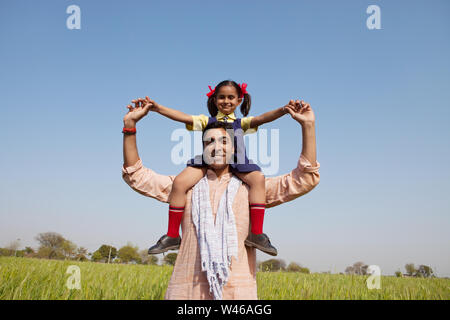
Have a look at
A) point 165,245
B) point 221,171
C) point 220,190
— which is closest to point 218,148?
point 221,171

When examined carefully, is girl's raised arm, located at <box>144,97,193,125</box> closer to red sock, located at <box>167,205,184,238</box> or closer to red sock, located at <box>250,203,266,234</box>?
red sock, located at <box>167,205,184,238</box>

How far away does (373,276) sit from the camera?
6.16 meters

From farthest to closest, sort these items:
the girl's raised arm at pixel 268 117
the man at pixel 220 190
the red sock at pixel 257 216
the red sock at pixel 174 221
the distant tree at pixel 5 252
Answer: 1. the distant tree at pixel 5 252
2. the girl's raised arm at pixel 268 117
3. the red sock at pixel 174 221
4. the red sock at pixel 257 216
5. the man at pixel 220 190

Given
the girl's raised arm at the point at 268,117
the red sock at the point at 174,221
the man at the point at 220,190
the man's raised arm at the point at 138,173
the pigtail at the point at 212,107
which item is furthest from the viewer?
the pigtail at the point at 212,107

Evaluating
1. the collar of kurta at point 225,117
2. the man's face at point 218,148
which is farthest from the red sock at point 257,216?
the collar of kurta at point 225,117

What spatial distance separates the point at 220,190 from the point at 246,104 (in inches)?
46.0

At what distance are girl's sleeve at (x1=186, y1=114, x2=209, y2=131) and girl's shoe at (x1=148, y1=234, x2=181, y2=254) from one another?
3.77 ft

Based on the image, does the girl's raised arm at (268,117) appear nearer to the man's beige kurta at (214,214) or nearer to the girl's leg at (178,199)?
the man's beige kurta at (214,214)

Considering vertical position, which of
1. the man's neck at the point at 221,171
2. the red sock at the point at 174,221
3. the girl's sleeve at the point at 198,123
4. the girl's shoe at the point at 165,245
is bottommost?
the girl's shoe at the point at 165,245

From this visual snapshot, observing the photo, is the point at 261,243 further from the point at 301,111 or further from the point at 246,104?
the point at 246,104

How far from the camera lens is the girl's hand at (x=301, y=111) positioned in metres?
3.00

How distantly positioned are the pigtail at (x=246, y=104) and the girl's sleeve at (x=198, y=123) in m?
0.49

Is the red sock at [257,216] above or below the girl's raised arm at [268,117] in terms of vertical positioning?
below

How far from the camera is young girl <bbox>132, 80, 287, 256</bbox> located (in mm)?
2967
